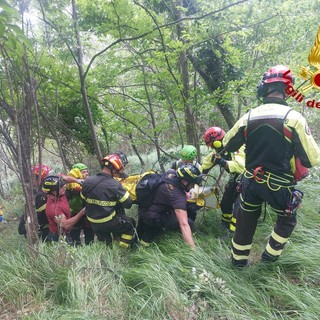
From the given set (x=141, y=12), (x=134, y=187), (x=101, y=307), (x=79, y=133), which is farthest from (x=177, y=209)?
(x=79, y=133)

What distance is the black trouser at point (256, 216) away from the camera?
309cm

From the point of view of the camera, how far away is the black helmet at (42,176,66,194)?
449cm

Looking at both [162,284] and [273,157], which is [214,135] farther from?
[162,284]

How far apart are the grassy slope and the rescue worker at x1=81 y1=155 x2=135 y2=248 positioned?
0.49 m

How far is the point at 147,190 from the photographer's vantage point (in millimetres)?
4430

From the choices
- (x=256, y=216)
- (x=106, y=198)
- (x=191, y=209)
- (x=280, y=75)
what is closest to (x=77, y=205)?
(x=106, y=198)

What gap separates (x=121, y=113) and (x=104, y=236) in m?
3.18

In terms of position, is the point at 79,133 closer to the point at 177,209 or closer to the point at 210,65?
the point at 210,65

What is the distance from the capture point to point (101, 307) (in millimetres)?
2822

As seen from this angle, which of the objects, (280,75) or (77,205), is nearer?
(280,75)

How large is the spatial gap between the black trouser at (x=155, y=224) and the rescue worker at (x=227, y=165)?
684 millimetres

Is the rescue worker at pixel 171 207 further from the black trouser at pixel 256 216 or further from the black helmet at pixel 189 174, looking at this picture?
the black trouser at pixel 256 216

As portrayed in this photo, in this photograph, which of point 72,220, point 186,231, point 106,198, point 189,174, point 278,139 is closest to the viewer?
point 278,139

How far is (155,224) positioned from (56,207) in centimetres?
155
